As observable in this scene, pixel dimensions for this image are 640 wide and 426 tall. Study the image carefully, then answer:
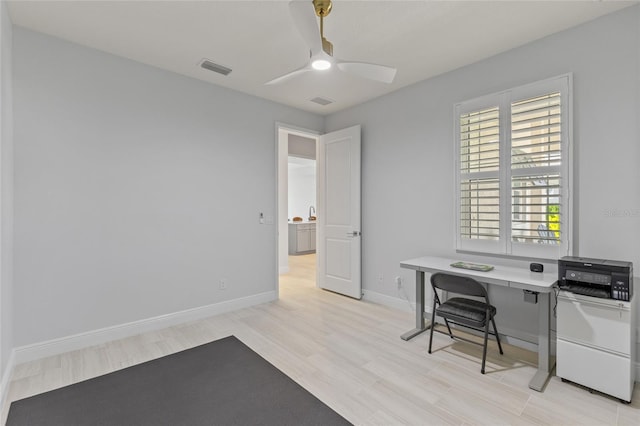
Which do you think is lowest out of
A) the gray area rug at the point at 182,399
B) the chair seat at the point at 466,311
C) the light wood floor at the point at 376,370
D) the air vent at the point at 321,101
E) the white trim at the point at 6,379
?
the gray area rug at the point at 182,399

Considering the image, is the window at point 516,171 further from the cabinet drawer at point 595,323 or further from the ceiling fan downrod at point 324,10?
the ceiling fan downrod at point 324,10

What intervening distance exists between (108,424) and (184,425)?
47cm

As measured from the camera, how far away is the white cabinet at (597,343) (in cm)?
204

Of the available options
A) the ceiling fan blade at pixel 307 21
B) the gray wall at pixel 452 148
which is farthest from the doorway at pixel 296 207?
the ceiling fan blade at pixel 307 21

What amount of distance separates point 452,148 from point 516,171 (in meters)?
0.72

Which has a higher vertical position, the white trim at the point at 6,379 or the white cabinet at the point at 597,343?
the white cabinet at the point at 597,343

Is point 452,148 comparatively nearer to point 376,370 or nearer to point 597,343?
point 597,343

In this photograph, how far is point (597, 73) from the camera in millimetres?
2479

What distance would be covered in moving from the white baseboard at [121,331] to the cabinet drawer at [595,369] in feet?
10.7

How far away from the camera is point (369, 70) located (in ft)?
7.54

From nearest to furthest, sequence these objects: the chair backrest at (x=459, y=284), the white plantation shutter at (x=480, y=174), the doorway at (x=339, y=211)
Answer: the chair backrest at (x=459, y=284), the white plantation shutter at (x=480, y=174), the doorway at (x=339, y=211)

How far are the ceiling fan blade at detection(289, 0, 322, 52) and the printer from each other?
2.39m

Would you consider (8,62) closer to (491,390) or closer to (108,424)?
(108,424)

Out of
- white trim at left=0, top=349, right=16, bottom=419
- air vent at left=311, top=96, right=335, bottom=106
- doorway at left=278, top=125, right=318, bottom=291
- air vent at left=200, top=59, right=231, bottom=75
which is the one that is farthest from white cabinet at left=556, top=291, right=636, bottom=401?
white trim at left=0, top=349, right=16, bottom=419
